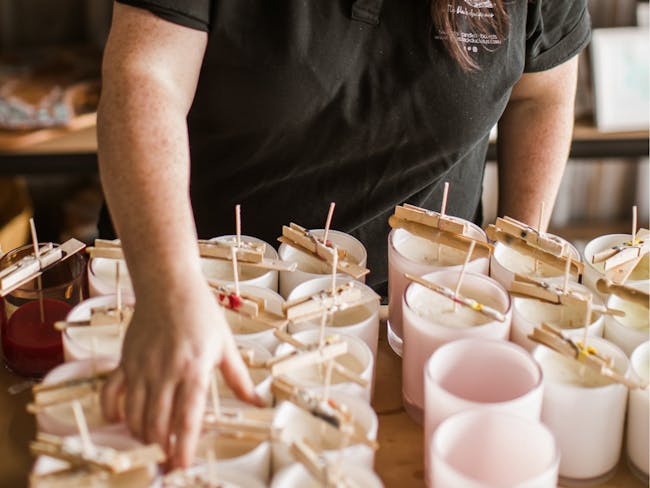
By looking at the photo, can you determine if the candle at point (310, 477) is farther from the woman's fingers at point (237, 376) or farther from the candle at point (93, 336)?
the candle at point (93, 336)

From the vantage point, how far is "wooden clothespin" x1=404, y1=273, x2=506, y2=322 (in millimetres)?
1241

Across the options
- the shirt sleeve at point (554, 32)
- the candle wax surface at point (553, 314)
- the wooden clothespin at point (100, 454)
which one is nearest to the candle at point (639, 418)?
the candle wax surface at point (553, 314)

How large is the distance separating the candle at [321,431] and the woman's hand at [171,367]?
8 centimetres

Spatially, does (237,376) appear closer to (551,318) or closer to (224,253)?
(224,253)

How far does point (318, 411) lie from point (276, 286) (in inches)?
15.5

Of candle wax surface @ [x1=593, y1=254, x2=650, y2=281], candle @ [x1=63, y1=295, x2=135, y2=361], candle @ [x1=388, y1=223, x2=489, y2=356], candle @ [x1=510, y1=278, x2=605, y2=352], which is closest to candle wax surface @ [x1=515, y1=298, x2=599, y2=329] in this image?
candle @ [x1=510, y1=278, x2=605, y2=352]

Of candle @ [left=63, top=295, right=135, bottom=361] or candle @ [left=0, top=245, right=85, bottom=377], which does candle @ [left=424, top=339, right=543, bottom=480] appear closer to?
candle @ [left=63, top=295, right=135, bottom=361]

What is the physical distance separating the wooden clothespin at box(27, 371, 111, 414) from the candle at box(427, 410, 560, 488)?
15.4 inches

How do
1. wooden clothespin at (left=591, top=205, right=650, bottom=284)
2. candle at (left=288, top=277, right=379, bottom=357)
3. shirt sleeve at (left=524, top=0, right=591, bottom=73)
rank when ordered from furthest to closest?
shirt sleeve at (left=524, top=0, right=591, bottom=73) → wooden clothespin at (left=591, top=205, right=650, bottom=284) → candle at (left=288, top=277, right=379, bottom=357)

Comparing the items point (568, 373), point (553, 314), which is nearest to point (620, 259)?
point (553, 314)

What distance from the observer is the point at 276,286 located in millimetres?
1435

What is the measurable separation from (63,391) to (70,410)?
33 millimetres

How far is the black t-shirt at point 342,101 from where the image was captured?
1.54 metres

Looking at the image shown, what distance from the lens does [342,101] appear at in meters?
1.61
